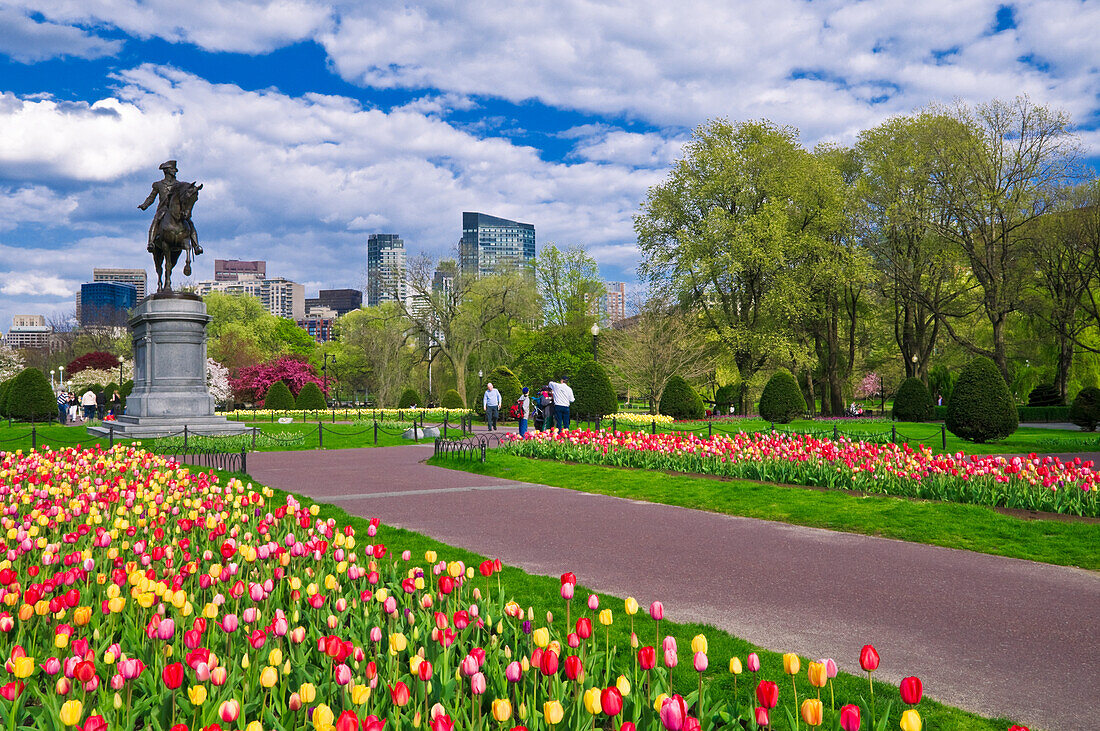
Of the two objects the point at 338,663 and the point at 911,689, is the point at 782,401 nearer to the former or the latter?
the point at 338,663

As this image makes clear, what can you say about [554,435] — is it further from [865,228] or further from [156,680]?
[865,228]

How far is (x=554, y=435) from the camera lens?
17375mm

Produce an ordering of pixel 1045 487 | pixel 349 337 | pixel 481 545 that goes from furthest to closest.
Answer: pixel 349 337 → pixel 1045 487 → pixel 481 545

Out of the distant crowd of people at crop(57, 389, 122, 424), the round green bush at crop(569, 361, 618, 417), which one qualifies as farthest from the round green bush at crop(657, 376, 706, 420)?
the distant crowd of people at crop(57, 389, 122, 424)

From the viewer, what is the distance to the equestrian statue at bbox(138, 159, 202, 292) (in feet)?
83.6

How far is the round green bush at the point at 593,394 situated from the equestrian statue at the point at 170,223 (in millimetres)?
14242

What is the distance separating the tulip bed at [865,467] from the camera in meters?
9.56

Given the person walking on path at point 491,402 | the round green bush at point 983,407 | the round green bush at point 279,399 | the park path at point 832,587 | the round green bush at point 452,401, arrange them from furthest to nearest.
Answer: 1. the round green bush at point 452,401
2. the round green bush at point 279,399
3. the person walking on path at point 491,402
4. the round green bush at point 983,407
5. the park path at point 832,587

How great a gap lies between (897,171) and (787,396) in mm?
14925

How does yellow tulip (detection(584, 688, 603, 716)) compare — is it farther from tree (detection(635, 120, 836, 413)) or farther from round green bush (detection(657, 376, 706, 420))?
tree (detection(635, 120, 836, 413))

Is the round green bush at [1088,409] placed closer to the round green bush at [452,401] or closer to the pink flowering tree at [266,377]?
the round green bush at [452,401]

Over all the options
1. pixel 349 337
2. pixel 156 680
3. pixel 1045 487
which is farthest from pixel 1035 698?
pixel 349 337

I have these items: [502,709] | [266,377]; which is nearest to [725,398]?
[266,377]

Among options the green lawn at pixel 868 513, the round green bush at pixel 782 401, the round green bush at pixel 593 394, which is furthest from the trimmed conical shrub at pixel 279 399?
the green lawn at pixel 868 513
